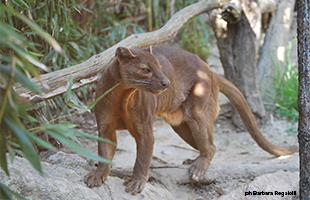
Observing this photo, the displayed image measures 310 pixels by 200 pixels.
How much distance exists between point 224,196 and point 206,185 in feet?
1.08

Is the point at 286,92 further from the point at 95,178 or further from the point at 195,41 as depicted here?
the point at 95,178

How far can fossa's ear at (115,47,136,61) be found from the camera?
2363 millimetres

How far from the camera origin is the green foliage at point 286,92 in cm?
524

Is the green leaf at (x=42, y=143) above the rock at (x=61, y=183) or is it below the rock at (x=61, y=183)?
above

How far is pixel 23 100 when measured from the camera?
2355 millimetres

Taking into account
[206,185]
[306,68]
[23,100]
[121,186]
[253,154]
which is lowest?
[253,154]

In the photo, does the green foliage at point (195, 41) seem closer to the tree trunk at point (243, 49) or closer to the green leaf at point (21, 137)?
the tree trunk at point (243, 49)

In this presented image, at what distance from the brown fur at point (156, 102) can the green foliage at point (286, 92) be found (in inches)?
64.0

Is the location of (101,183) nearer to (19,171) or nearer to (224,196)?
(19,171)

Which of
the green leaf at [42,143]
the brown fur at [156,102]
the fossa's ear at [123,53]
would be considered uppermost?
the green leaf at [42,143]

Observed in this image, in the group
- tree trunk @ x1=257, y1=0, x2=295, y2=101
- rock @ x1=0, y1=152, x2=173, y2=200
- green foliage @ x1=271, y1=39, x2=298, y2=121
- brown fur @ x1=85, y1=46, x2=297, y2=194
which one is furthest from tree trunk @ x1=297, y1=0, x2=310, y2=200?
tree trunk @ x1=257, y1=0, x2=295, y2=101

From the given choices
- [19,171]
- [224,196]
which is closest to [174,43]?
[224,196]

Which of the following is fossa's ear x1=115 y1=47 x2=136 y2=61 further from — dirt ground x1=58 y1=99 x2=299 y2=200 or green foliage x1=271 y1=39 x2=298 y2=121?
green foliage x1=271 y1=39 x2=298 y2=121

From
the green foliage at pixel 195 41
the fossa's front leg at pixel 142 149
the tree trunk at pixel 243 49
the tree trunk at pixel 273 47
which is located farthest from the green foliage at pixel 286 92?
the fossa's front leg at pixel 142 149
